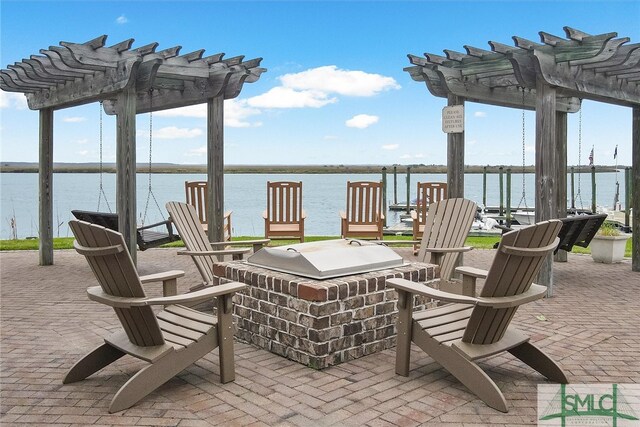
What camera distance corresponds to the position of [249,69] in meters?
7.98

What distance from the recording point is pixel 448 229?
5.49 m

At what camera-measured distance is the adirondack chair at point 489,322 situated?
3053mm

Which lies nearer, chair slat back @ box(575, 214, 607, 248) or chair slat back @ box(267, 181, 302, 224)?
chair slat back @ box(575, 214, 607, 248)

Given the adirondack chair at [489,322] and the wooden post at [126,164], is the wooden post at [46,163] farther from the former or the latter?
the adirondack chair at [489,322]

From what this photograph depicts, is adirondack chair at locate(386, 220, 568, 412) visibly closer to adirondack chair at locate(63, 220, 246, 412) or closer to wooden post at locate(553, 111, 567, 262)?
adirondack chair at locate(63, 220, 246, 412)

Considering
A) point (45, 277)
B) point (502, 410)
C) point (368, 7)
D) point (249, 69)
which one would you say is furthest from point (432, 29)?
point (502, 410)

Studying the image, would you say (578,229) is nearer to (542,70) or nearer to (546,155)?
(546,155)

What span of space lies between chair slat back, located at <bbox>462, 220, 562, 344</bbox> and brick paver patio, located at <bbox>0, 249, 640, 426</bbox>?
0.37 m

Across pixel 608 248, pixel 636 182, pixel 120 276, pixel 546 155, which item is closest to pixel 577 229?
pixel 546 155

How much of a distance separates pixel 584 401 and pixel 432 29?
9.91 m

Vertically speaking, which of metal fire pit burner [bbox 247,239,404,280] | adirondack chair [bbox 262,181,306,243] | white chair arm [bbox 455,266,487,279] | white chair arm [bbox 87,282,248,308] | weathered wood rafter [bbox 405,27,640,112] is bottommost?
white chair arm [bbox 87,282,248,308]

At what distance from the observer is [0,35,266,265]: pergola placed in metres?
6.50

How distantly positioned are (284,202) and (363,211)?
1.17 meters

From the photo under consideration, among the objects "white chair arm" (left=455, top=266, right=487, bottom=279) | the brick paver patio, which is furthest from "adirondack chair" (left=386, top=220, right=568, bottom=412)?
"white chair arm" (left=455, top=266, right=487, bottom=279)
